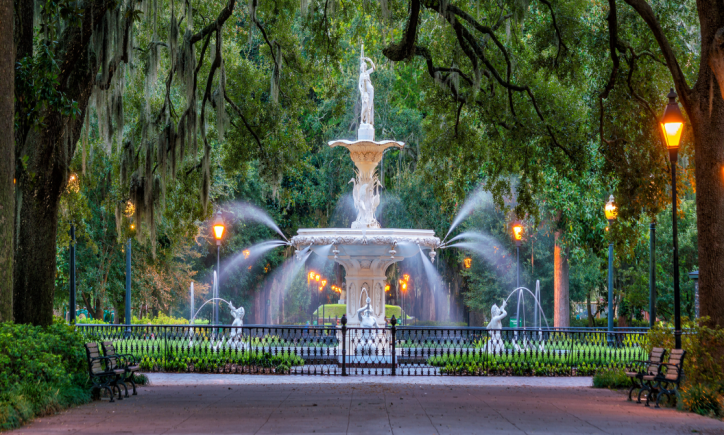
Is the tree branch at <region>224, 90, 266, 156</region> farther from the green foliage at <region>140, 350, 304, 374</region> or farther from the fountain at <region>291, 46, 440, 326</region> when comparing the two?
the green foliage at <region>140, 350, 304, 374</region>

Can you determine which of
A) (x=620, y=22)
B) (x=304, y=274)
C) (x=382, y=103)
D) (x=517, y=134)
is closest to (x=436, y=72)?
(x=517, y=134)

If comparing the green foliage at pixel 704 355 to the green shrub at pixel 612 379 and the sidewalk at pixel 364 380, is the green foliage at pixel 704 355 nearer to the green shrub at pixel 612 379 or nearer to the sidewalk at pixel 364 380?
the green shrub at pixel 612 379

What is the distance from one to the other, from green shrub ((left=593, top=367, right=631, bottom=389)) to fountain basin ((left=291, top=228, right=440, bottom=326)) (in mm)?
6510

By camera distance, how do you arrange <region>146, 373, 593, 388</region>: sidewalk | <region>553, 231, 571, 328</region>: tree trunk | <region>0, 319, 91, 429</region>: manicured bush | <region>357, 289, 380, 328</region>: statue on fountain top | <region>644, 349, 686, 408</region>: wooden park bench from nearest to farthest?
<region>0, 319, 91, 429</region>: manicured bush
<region>644, 349, 686, 408</region>: wooden park bench
<region>146, 373, 593, 388</region>: sidewalk
<region>357, 289, 380, 328</region>: statue on fountain top
<region>553, 231, 571, 328</region>: tree trunk

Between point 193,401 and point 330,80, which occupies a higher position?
point 330,80

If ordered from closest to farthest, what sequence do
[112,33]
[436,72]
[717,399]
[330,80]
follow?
1. [717,399]
2. [112,33]
3. [436,72]
4. [330,80]

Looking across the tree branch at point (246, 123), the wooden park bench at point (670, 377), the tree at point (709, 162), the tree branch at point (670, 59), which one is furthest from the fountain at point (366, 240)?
the tree at point (709, 162)

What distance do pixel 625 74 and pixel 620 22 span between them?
1.26 m

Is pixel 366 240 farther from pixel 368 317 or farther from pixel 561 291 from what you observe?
pixel 561 291

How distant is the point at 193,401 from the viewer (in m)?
11.8

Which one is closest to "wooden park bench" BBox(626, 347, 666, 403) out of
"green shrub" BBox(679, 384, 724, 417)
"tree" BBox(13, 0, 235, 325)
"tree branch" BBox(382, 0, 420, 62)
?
"green shrub" BBox(679, 384, 724, 417)

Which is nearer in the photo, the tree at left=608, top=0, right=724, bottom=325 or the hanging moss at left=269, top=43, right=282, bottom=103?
the tree at left=608, top=0, right=724, bottom=325

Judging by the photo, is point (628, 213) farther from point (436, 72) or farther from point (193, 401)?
point (193, 401)

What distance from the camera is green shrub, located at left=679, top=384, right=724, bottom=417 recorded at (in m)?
10.4
